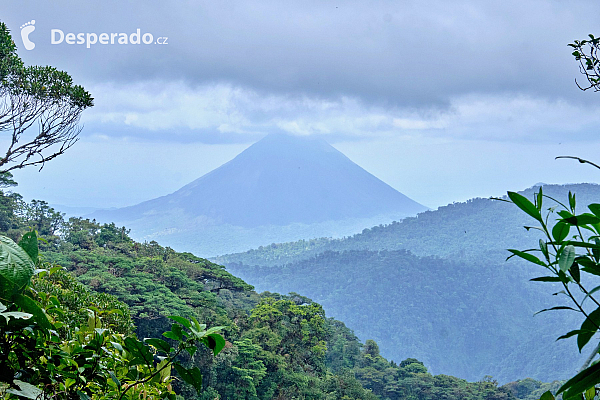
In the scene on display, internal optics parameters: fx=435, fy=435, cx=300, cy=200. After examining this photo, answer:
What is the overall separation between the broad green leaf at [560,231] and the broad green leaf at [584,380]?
0.36ft

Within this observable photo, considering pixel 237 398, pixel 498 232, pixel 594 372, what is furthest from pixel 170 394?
pixel 498 232

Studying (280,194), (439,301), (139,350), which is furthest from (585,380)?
(280,194)

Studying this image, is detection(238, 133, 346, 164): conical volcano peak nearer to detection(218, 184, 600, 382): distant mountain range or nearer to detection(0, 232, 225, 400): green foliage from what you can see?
detection(218, 184, 600, 382): distant mountain range

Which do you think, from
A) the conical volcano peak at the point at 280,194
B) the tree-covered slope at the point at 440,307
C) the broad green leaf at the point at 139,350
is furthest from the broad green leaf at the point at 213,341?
the conical volcano peak at the point at 280,194

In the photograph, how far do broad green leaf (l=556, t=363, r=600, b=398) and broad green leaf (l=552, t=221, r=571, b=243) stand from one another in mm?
109

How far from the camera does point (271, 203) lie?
114 m

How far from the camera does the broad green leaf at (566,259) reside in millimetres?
349

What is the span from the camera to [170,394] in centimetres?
70

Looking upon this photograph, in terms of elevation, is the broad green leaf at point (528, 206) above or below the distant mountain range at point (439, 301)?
below

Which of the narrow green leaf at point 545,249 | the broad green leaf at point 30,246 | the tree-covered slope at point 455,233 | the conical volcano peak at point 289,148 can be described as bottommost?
the broad green leaf at point 30,246

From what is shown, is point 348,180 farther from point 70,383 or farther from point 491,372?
point 70,383

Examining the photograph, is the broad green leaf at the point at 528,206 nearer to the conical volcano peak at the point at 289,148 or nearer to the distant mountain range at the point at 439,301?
the distant mountain range at the point at 439,301

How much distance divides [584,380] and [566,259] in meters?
0.11

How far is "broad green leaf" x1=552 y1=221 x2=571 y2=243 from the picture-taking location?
390mm
